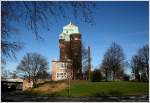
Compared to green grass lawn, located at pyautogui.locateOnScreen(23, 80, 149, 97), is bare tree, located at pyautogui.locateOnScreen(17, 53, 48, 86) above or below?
above

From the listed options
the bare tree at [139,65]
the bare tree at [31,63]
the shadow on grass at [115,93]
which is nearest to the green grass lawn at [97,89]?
the shadow on grass at [115,93]

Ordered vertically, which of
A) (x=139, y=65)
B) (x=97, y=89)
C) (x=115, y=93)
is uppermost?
(x=139, y=65)

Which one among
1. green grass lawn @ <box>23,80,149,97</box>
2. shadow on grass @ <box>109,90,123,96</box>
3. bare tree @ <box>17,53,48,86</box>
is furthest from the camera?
green grass lawn @ <box>23,80,149,97</box>

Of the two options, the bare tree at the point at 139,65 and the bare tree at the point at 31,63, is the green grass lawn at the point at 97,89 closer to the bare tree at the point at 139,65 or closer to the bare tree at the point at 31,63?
the bare tree at the point at 31,63

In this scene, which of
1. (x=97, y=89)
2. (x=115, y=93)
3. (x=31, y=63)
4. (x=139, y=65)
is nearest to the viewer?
(x=139, y=65)

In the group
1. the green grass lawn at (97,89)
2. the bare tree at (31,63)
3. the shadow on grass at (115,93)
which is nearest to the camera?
the bare tree at (31,63)

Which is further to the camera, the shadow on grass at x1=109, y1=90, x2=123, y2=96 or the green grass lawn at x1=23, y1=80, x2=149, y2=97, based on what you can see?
the green grass lawn at x1=23, y1=80, x2=149, y2=97

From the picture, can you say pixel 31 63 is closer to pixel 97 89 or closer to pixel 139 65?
pixel 139 65

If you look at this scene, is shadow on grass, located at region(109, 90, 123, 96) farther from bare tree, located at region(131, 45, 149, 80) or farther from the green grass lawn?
bare tree, located at region(131, 45, 149, 80)

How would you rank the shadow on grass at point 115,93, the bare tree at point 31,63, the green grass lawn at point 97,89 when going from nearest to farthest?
the bare tree at point 31,63 → the shadow on grass at point 115,93 → the green grass lawn at point 97,89

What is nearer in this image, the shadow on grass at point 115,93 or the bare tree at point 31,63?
the bare tree at point 31,63

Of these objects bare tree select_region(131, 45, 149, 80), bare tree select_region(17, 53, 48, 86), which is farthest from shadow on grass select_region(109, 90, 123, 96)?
bare tree select_region(131, 45, 149, 80)

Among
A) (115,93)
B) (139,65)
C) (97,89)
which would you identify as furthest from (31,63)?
(97,89)

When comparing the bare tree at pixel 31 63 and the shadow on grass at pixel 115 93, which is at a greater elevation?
the bare tree at pixel 31 63
